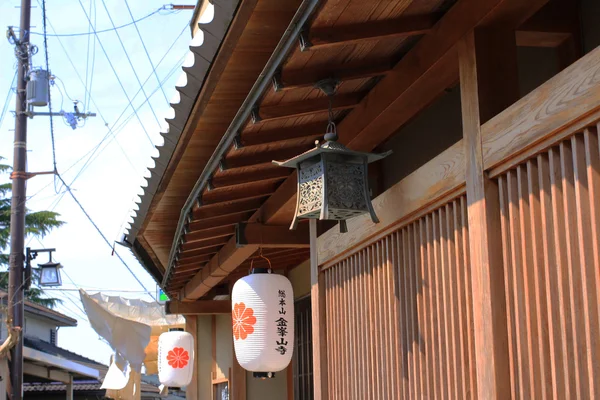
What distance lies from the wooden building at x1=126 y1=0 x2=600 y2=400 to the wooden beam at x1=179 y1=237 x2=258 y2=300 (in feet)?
5.86

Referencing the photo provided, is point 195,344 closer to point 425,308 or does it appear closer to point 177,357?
point 177,357

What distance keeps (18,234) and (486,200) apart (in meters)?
15.8

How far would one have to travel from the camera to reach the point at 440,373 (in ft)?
16.6

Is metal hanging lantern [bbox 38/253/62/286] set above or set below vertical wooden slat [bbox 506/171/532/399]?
above

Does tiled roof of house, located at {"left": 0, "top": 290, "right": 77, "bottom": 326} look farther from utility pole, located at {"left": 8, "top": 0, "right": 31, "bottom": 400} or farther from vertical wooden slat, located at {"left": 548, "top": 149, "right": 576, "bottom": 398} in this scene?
vertical wooden slat, located at {"left": 548, "top": 149, "right": 576, "bottom": 398}

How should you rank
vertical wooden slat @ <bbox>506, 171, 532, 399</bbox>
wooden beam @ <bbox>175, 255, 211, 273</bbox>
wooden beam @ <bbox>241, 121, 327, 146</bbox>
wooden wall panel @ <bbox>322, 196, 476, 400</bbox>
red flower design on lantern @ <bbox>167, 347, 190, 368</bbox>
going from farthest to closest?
red flower design on lantern @ <bbox>167, 347, 190, 368</bbox> → wooden beam @ <bbox>175, 255, 211, 273</bbox> → wooden beam @ <bbox>241, 121, 327, 146</bbox> → wooden wall panel @ <bbox>322, 196, 476, 400</bbox> → vertical wooden slat @ <bbox>506, 171, 532, 399</bbox>

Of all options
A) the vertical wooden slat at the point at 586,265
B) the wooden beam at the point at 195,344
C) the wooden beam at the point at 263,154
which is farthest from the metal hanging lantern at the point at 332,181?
the wooden beam at the point at 195,344

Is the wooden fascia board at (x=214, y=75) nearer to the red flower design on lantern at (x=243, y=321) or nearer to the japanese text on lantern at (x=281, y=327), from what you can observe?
the red flower design on lantern at (x=243, y=321)

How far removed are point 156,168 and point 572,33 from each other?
411 cm

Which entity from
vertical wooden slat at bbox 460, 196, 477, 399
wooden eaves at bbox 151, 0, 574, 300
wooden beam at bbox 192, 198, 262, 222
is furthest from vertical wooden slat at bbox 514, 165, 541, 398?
wooden beam at bbox 192, 198, 262, 222

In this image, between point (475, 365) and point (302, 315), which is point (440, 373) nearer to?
point (475, 365)

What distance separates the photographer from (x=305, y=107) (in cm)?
579

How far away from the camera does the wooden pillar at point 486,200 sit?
4340 mm

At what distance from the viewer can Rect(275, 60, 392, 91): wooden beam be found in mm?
5098
